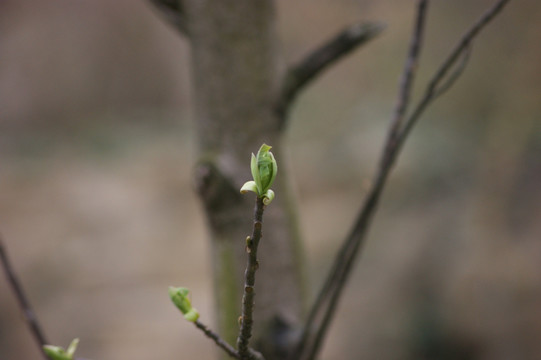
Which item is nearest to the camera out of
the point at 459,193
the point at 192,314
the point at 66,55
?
the point at 192,314

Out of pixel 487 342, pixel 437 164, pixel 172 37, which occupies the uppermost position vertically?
pixel 172 37

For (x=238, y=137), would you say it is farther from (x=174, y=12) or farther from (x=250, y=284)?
(x=250, y=284)

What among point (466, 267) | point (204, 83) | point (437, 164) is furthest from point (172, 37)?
point (204, 83)

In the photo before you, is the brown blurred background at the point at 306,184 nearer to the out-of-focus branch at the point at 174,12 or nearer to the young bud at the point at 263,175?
the out-of-focus branch at the point at 174,12

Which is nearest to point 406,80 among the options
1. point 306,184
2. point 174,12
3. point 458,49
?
point 458,49

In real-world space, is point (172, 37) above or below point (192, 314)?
above

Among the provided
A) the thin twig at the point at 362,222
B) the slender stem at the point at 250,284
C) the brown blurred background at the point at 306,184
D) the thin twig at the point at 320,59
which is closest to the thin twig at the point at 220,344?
the slender stem at the point at 250,284

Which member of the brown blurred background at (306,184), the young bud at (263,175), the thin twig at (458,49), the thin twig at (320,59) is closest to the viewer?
the young bud at (263,175)

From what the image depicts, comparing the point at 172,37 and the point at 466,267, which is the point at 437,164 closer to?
the point at 466,267
